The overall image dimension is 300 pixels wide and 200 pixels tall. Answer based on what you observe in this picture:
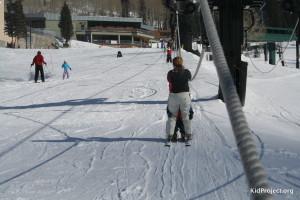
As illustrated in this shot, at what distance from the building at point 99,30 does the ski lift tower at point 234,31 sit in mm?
72100

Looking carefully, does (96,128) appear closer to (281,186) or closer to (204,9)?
(281,186)

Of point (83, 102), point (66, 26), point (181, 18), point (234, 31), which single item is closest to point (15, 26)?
point (66, 26)

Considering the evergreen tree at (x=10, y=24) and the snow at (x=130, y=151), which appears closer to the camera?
the snow at (x=130, y=151)

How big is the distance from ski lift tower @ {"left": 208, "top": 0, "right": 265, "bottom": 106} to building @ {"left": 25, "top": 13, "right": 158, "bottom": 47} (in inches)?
2839

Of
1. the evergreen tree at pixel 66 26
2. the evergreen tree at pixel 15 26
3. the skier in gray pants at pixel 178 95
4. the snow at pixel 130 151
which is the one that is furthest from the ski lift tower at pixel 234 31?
the evergreen tree at pixel 66 26

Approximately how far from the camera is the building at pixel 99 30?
83688 millimetres

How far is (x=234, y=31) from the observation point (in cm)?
947

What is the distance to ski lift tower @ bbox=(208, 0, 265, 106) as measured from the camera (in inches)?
365

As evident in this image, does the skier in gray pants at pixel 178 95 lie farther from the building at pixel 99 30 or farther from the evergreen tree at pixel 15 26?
the building at pixel 99 30

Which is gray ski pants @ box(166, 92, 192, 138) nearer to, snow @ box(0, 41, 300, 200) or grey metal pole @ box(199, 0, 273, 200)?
snow @ box(0, 41, 300, 200)

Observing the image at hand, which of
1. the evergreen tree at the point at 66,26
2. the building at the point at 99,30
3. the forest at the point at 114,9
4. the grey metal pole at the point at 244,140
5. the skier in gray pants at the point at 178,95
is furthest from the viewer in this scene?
the forest at the point at 114,9

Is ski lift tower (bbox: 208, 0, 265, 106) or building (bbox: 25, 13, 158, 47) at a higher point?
building (bbox: 25, 13, 158, 47)

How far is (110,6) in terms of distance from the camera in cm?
16025

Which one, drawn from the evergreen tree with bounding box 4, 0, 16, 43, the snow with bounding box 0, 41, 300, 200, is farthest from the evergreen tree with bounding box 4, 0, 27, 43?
the snow with bounding box 0, 41, 300, 200
